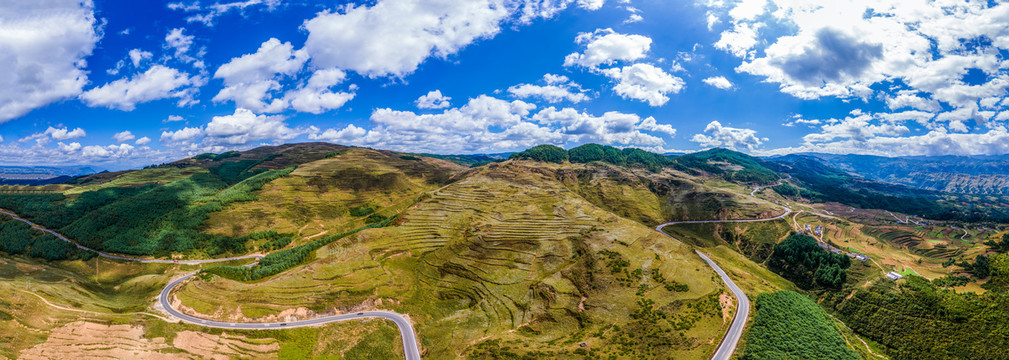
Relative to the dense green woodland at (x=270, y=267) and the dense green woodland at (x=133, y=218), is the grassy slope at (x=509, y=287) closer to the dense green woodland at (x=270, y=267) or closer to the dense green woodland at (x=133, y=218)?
the dense green woodland at (x=270, y=267)

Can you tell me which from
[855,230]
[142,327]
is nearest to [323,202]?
[142,327]

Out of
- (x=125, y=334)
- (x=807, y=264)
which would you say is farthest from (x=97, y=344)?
(x=807, y=264)

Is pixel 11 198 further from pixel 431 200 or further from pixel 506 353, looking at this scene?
pixel 506 353

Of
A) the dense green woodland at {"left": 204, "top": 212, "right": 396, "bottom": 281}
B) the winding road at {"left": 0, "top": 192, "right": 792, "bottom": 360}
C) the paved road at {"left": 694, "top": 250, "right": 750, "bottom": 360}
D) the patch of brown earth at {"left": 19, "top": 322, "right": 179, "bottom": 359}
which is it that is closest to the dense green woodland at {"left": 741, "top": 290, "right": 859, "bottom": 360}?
the paved road at {"left": 694, "top": 250, "right": 750, "bottom": 360}

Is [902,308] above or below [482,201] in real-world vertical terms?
below

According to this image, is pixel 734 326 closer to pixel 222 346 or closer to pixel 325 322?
pixel 325 322

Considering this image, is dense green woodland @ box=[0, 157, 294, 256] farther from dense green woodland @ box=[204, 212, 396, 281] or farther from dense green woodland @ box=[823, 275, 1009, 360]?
dense green woodland @ box=[823, 275, 1009, 360]
